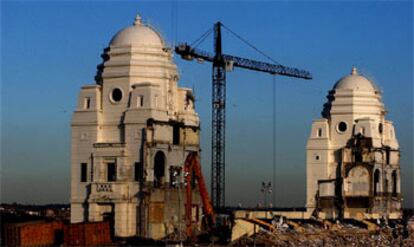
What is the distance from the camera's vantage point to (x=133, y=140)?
381ft

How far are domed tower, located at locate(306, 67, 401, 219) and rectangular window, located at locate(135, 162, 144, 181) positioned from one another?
38808mm

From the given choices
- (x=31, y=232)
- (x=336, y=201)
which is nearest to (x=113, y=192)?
(x=31, y=232)

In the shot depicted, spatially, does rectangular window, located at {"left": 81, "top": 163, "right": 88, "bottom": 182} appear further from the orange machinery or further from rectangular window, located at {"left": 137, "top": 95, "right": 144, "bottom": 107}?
the orange machinery

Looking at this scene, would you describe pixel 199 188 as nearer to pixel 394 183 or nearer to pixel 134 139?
pixel 134 139

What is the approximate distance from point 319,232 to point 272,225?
6.18 m

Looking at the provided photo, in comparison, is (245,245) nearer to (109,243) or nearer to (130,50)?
(109,243)

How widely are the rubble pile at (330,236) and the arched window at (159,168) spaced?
1114 centimetres

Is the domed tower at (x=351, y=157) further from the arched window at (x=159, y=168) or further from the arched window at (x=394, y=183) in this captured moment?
the arched window at (x=159, y=168)

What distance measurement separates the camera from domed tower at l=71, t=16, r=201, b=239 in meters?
115

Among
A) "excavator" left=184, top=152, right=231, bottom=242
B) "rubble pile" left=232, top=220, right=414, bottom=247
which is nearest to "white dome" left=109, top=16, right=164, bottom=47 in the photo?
"excavator" left=184, top=152, right=231, bottom=242

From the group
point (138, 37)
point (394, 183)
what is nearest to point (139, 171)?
point (138, 37)

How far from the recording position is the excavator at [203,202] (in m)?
117

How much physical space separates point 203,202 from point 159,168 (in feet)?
21.4

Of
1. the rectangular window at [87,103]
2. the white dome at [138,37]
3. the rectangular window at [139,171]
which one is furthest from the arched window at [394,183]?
the rectangular window at [87,103]
